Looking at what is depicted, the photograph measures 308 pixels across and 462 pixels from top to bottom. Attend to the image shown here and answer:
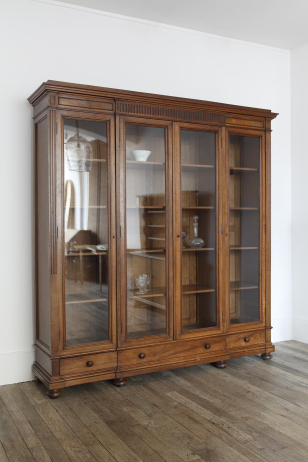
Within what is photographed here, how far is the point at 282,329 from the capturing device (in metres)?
4.69

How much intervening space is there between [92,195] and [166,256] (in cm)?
75

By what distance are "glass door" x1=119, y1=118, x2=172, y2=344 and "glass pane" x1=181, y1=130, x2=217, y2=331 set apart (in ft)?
0.58

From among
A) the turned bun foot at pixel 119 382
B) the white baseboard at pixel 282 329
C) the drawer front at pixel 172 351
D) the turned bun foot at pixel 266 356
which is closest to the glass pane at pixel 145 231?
the drawer front at pixel 172 351

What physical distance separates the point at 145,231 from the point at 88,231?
45 cm

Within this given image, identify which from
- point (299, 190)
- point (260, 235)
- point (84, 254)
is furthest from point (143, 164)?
point (299, 190)

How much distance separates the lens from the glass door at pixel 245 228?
3.88 meters

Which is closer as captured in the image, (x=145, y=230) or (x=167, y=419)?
(x=167, y=419)

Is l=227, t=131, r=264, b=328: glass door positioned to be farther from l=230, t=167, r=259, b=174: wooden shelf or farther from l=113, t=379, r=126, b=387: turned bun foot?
l=113, t=379, r=126, b=387: turned bun foot

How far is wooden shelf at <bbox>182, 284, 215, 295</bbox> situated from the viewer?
3.68 metres

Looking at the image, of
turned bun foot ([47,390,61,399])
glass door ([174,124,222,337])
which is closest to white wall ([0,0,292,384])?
turned bun foot ([47,390,61,399])

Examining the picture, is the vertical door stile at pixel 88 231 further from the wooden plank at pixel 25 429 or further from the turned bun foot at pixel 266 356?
the turned bun foot at pixel 266 356

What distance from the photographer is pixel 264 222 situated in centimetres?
401

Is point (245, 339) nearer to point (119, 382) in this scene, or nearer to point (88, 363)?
point (119, 382)

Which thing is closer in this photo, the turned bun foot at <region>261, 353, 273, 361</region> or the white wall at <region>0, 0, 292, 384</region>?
the white wall at <region>0, 0, 292, 384</region>
